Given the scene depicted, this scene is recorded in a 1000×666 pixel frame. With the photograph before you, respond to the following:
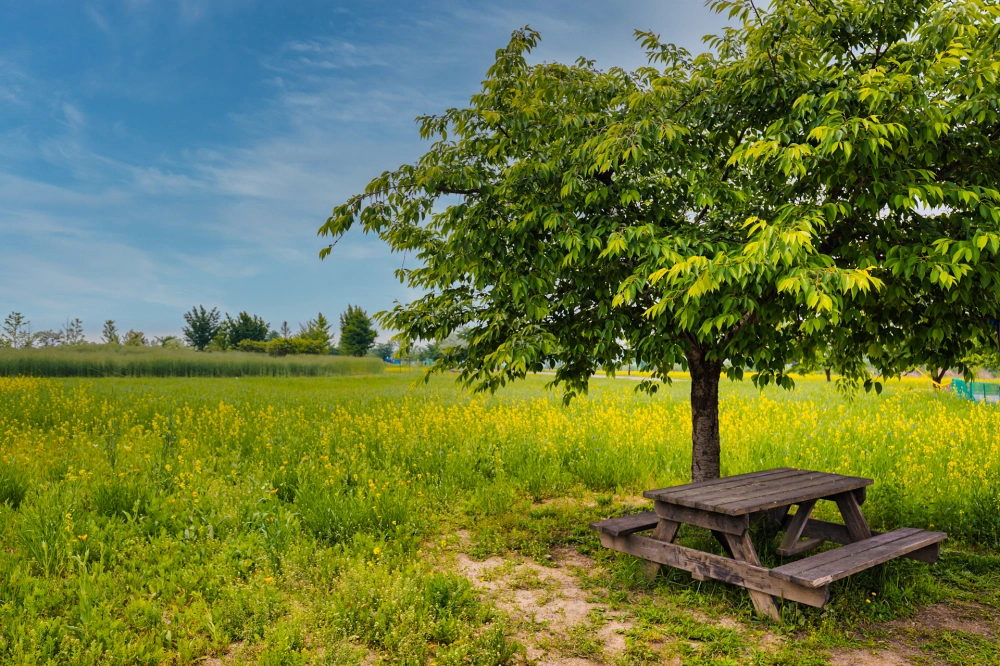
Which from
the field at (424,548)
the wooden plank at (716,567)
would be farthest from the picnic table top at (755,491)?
the field at (424,548)

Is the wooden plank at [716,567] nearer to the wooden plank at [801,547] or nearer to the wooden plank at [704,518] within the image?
the wooden plank at [704,518]

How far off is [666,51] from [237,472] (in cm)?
749

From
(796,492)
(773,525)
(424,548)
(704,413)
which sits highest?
(704,413)

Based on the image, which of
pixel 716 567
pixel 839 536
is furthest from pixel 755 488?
pixel 839 536

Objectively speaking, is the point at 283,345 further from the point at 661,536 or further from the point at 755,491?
the point at 755,491

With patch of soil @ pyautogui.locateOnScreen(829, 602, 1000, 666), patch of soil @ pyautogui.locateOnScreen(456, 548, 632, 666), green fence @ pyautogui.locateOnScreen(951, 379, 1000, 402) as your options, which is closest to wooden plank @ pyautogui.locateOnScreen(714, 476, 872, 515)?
patch of soil @ pyautogui.locateOnScreen(829, 602, 1000, 666)

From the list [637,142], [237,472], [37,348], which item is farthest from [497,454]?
[37,348]

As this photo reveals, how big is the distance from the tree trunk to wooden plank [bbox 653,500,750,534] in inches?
64.4

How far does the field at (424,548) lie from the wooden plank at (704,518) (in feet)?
2.19

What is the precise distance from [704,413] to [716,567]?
212 cm

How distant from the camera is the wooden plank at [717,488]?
524 cm

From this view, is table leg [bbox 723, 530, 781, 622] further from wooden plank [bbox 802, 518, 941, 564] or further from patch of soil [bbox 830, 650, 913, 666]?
wooden plank [bbox 802, 518, 941, 564]

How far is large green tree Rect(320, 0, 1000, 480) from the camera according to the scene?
4.67 meters

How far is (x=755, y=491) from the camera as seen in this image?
17.8ft
